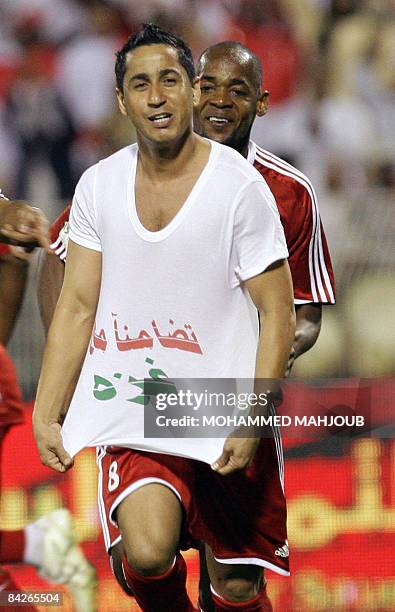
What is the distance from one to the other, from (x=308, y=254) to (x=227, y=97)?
1.82ft

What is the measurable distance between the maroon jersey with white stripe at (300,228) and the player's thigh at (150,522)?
0.96 m

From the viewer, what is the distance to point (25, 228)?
3.19 m

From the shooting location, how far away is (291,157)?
6477 millimetres

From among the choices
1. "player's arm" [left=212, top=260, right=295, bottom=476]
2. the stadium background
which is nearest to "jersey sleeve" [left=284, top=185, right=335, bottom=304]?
"player's arm" [left=212, top=260, right=295, bottom=476]

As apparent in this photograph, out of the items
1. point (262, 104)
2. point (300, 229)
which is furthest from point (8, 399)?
point (262, 104)

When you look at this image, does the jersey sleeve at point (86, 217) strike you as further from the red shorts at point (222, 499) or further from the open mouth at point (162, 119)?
the red shorts at point (222, 499)

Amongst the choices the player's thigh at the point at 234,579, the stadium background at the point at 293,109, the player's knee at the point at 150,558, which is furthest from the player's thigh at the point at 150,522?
the stadium background at the point at 293,109

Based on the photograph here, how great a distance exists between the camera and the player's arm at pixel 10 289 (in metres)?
4.23

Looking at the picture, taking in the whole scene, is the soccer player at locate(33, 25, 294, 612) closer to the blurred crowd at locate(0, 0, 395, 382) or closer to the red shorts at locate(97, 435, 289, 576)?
the red shorts at locate(97, 435, 289, 576)

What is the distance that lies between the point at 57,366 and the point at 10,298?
124 centimetres

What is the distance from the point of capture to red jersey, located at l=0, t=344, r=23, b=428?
3.44 metres

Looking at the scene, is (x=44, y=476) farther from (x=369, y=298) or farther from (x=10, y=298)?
(x=369, y=298)

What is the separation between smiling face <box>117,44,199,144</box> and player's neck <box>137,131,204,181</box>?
31 millimetres

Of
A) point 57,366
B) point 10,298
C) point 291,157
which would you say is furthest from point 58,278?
point 291,157
